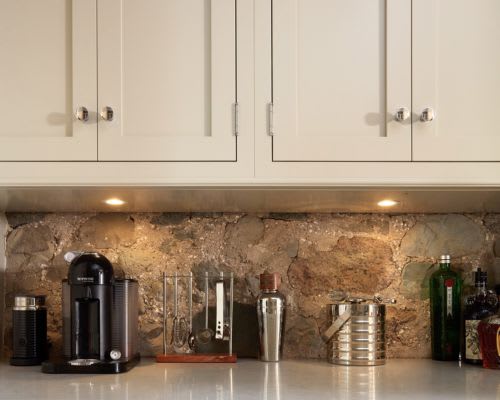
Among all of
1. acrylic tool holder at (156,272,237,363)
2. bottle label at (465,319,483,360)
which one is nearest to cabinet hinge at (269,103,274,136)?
acrylic tool holder at (156,272,237,363)

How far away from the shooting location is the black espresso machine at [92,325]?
2.28m

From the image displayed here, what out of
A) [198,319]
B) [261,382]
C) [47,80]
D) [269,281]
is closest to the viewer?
[261,382]

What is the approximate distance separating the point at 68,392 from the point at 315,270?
38.7 inches

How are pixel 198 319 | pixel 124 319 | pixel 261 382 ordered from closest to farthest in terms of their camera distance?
pixel 261 382, pixel 124 319, pixel 198 319

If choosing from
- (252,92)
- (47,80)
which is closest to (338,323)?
(252,92)

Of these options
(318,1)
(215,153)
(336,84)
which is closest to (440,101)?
(336,84)

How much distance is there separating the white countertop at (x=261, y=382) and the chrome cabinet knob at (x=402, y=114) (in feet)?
2.29

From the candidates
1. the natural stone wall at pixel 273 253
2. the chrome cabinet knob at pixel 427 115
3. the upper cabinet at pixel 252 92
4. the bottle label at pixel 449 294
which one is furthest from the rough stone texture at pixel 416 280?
the chrome cabinet knob at pixel 427 115

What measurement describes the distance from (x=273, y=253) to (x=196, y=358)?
44 cm

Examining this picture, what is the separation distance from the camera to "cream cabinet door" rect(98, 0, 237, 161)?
7.31ft

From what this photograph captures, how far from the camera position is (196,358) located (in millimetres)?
2506

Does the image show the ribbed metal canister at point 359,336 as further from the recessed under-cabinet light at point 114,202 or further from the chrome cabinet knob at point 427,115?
→ the recessed under-cabinet light at point 114,202

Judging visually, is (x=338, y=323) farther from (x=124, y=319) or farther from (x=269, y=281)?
(x=124, y=319)

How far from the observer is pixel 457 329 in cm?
261
